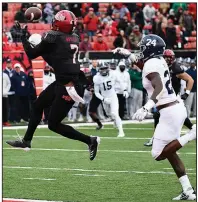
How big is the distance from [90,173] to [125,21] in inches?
595

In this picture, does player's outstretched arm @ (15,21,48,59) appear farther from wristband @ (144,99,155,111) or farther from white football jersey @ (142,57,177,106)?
wristband @ (144,99,155,111)

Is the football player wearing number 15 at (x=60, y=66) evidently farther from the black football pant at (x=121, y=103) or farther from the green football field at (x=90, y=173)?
the black football pant at (x=121, y=103)

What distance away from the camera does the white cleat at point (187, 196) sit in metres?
9.59

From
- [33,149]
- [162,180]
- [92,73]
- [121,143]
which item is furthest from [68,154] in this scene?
[92,73]

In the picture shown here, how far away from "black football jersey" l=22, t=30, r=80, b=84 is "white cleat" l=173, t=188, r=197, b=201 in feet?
7.06

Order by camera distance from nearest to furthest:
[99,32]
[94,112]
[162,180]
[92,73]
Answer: [162,180] → [94,112] → [92,73] → [99,32]

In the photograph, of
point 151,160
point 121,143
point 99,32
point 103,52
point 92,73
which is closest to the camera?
point 151,160

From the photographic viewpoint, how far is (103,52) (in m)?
24.3

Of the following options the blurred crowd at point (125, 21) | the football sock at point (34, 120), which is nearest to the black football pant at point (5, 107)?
the blurred crowd at point (125, 21)

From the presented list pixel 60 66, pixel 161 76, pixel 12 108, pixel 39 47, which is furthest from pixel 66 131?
pixel 12 108

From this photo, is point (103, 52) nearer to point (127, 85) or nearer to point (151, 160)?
point (127, 85)

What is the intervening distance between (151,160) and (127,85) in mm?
9058

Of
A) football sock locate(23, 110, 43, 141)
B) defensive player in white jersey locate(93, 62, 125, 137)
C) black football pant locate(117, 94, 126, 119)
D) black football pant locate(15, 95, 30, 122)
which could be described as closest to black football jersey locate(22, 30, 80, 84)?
football sock locate(23, 110, 43, 141)

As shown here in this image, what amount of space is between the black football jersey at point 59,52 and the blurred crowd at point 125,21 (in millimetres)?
13103
